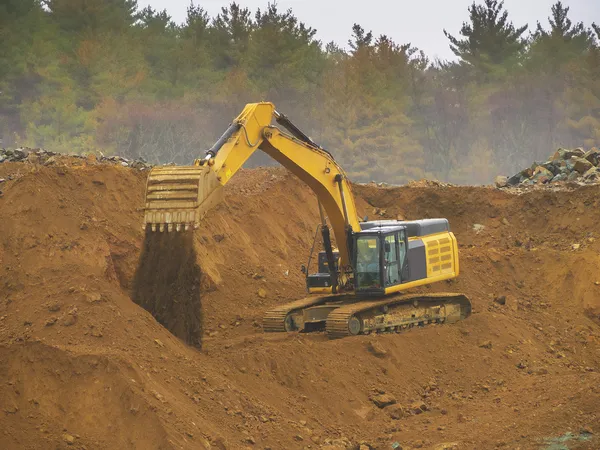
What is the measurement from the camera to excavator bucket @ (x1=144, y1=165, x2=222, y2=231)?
12.8m

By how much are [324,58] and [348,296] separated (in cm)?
4168

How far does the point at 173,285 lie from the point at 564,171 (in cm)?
1567

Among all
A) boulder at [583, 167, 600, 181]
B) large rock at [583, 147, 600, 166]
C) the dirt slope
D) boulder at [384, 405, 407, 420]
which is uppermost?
large rock at [583, 147, 600, 166]

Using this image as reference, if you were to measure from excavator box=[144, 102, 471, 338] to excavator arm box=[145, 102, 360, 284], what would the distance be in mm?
16

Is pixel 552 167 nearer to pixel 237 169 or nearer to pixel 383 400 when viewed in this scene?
pixel 383 400

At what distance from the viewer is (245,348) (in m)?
15.0

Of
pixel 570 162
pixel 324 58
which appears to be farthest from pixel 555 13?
pixel 570 162

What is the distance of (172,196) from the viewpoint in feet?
42.3

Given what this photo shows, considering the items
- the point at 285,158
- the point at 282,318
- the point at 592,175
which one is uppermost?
the point at 592,175

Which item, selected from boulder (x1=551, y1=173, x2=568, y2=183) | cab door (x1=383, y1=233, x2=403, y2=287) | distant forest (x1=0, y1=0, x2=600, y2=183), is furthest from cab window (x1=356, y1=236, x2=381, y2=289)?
distant forest (x1=0, y1=0, x2=600, y2=183)

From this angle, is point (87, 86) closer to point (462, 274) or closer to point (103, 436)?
point (462, 274)

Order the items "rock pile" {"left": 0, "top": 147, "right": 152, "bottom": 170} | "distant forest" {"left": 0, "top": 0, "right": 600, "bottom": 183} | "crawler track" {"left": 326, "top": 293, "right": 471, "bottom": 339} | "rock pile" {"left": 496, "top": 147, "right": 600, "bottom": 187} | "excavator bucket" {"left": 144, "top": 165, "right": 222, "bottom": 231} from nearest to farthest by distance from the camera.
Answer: "excavator bucket" {"left": 144, "top": 165, "right": 222, "bottom": 231} < "crawler track" {"left": 326, "top": 293, "right": 471, "bottom": 339} < "rock pile" {"left": 0, "top": 147, "right": 152, "bottom": 170} < "rock pile" {"left": 496, "top": 147, "right": 600, "bottom": 187} < "distant forest" {"left": 0, "top": 0, "right": 600, "bottom": 183}

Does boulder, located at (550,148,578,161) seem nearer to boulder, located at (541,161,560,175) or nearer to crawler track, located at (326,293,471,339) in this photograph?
boulder, located at (541,161,560,175)

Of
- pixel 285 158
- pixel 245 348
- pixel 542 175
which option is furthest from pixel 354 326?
pixel 542 175
